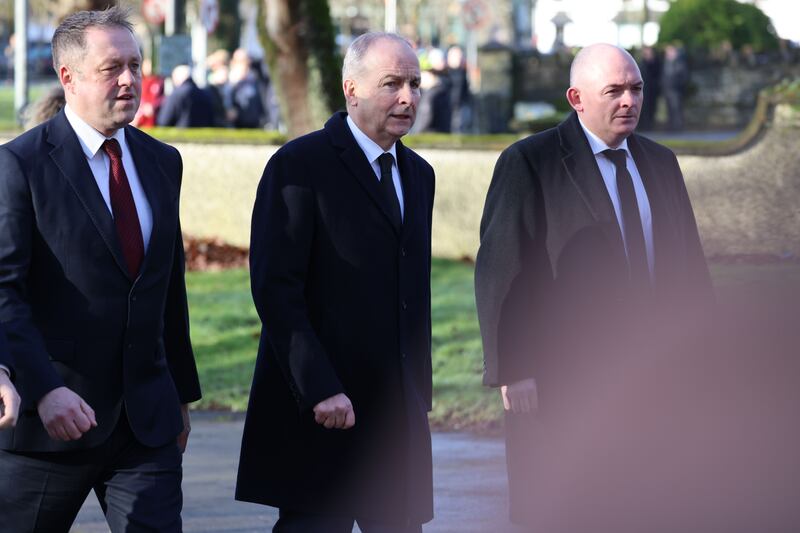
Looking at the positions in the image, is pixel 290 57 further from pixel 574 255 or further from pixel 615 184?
pixel 574 255

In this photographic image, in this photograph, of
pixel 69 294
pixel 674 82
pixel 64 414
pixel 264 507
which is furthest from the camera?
pixel 674 82

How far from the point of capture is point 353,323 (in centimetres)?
476

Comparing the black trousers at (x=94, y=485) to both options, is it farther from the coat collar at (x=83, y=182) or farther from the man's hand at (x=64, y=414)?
the coat collar at (x=83, y=182)

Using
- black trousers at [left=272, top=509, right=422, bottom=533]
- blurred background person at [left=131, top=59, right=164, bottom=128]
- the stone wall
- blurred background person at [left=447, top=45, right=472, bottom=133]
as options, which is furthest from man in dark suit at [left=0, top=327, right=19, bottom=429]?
the stone wall

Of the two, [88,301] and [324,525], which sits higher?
[88,301]

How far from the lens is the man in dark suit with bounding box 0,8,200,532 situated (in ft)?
13.9

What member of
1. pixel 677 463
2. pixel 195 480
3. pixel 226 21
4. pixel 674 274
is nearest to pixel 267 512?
pixel 195 480

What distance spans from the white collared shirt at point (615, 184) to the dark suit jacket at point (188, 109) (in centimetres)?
1400

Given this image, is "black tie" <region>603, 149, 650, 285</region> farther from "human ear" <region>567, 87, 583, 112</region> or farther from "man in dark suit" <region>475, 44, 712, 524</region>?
"human ear" <region>567, 87, 583, 112</region>

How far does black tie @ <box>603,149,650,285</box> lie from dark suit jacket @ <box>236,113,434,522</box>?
729 mm

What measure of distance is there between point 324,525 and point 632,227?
1.34m

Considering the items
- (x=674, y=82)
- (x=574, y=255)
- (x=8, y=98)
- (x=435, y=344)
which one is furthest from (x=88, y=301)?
(x=8, y=98)

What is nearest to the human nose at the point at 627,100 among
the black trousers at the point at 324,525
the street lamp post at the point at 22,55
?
the black trousers at the point at 324,525

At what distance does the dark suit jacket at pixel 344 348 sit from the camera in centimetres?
475
